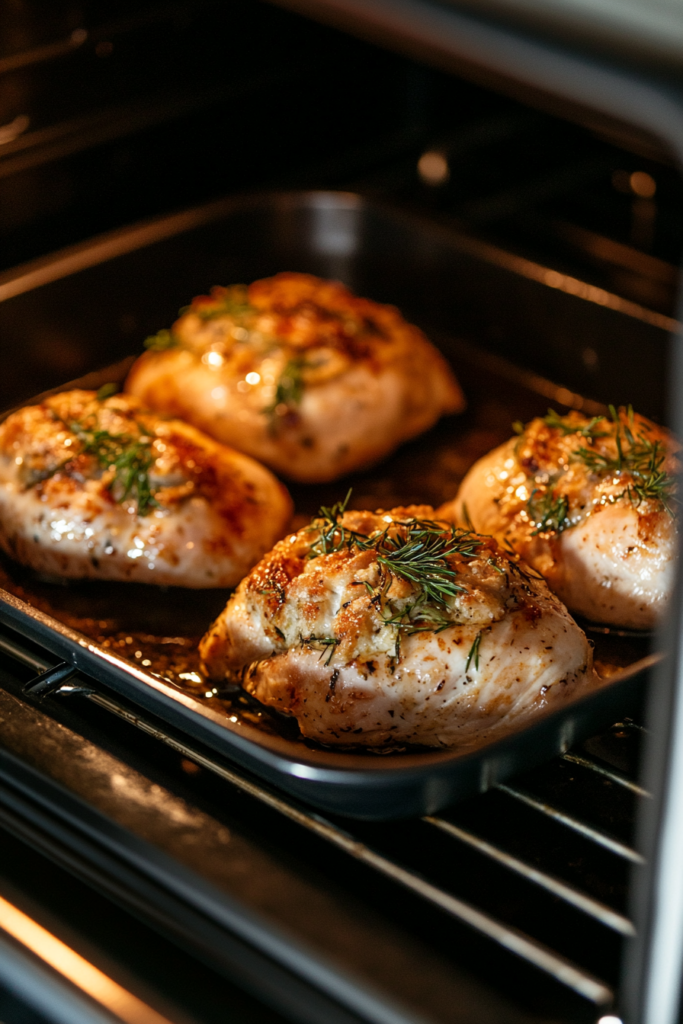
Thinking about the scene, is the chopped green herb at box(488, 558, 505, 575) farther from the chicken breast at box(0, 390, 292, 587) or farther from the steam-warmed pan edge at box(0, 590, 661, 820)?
the chicken breast at box(0, 390, 292, 587)

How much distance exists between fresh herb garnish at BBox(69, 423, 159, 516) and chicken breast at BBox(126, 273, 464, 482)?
14.2 inches

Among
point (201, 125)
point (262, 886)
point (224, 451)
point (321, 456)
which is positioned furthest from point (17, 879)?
point (201, 125)

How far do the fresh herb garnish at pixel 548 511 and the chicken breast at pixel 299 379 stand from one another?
0.63 meters

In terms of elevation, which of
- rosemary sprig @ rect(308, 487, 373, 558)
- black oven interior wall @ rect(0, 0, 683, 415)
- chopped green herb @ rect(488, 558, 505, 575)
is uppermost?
black oven interior wall @ rect(0, 0, 683, 415)

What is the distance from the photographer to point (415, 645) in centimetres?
186

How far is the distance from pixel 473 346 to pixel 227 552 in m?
1.16

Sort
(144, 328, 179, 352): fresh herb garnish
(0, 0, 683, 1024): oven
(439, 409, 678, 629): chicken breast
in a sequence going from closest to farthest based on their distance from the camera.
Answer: (0, 0, 683, 1024): oven, (439, 409, 678, 629): chicken breast, (144, 328, 179, 352): fresh herb garnish

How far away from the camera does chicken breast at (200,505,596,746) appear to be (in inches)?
73.4

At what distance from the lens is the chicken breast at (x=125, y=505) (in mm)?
2357

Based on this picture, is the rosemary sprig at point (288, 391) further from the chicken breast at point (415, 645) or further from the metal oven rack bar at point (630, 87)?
the metal oven rack bar at point (630, 87)

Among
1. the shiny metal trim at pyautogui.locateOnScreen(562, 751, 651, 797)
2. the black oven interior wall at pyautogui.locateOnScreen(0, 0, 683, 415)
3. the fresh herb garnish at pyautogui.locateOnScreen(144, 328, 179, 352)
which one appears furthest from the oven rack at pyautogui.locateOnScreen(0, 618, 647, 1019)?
the black oven interior wall at pyautogui.locateOnScreen(0, 0, 683, 415)

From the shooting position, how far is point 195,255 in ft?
10.2

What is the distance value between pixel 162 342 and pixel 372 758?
1.64m

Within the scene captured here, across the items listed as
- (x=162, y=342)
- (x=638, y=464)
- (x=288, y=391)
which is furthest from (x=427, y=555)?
(x=162, y=342)
